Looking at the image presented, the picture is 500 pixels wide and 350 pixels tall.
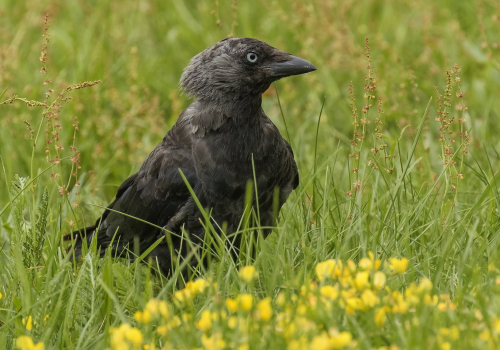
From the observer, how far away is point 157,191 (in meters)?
3.87

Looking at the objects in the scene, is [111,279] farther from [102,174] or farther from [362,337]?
[102,174]

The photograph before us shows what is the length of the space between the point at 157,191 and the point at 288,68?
972 mm

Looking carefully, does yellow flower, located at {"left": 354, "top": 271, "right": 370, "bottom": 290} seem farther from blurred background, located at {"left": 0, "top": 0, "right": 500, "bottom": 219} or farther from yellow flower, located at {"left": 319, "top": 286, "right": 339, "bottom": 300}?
blurred background, located at {"left": 0, "top": 0, "right": 500, "bottom": 219}

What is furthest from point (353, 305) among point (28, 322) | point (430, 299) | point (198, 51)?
point (198, 51)

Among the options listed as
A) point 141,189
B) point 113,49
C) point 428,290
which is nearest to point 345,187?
point 141,189

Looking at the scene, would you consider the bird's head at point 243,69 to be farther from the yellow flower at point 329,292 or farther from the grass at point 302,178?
the yellow flower at point 329,292

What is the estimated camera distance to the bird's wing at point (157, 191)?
3.78 m

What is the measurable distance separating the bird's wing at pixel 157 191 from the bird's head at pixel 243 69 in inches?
8.4

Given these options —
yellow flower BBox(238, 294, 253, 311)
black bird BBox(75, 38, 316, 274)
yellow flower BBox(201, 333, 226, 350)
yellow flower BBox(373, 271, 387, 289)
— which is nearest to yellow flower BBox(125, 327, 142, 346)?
yellow flower BBox(201, 333, 226, 350)

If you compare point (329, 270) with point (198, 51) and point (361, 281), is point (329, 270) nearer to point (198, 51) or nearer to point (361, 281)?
point (361, 281)

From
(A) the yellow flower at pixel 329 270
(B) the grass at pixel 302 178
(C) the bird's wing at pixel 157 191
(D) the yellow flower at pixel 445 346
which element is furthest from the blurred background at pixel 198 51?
(D) the yellow flower at pixel 445 346

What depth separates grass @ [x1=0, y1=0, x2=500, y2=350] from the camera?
234cm

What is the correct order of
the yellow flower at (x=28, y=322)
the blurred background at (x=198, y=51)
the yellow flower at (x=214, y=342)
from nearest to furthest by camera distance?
the yellow flower at (x=214, y=342)
the yellow flower at (x=28, y=322)
the blurred background at (x=198, y=51)

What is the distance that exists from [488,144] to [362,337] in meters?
2.97
